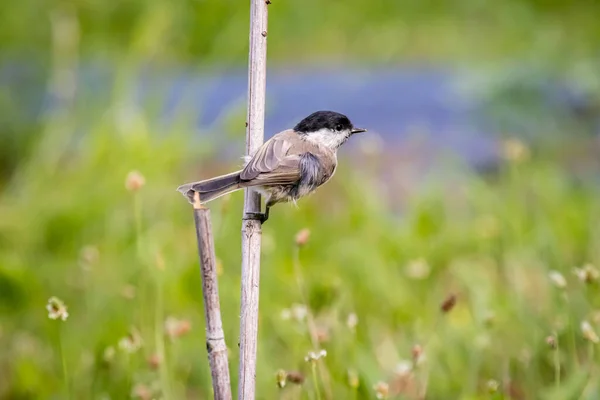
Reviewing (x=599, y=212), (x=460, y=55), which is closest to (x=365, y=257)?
(x=599, y=212)

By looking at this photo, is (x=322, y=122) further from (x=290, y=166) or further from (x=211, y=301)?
(x=211, y=301)

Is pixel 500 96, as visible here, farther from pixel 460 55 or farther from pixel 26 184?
pixel 26 184

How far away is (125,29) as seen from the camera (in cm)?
349

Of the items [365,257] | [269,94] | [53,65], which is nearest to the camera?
[365,257]

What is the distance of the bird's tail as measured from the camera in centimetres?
119

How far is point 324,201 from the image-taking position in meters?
3.11

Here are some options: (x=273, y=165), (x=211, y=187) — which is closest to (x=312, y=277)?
(x=273, y=165)

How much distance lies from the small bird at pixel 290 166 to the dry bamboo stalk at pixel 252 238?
66 millimetres

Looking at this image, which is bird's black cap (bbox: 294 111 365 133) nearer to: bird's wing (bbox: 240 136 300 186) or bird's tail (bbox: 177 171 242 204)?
bird's wing (bbox: 240 136 300 186)

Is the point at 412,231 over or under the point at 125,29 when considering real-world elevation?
under

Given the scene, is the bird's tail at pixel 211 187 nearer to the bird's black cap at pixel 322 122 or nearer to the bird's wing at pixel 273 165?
the bird's wing at pixel 273 165

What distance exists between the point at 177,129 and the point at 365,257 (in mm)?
930

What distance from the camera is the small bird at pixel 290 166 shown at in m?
1.29

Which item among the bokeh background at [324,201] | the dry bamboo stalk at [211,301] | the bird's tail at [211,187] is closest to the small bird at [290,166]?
the bird's tail at [211,187]
